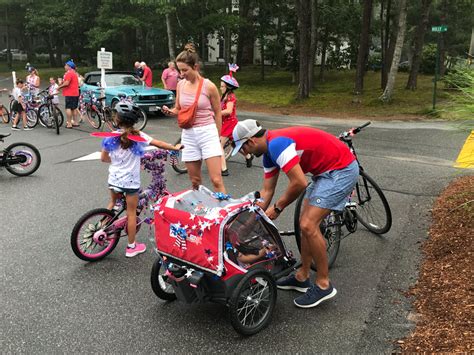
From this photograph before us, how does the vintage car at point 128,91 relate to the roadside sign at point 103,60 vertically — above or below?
below

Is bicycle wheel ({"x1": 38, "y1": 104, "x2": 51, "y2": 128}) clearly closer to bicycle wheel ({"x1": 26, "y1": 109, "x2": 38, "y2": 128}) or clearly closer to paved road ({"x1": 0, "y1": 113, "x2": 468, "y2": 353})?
bicycle wheel ({"x1": 26, "y1": 109, "x2": 38, "y2": 128})

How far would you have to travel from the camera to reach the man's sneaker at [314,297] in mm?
3607

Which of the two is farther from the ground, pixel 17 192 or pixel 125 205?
pixel 125 205

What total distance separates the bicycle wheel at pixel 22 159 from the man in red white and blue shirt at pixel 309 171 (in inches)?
226

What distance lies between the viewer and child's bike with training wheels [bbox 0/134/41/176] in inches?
301

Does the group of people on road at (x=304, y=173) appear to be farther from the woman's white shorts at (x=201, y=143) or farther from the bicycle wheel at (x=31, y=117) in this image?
the bicycle wheel at (x=31, y=117)

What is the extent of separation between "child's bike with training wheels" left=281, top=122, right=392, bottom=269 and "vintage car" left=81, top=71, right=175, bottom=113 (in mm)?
9921

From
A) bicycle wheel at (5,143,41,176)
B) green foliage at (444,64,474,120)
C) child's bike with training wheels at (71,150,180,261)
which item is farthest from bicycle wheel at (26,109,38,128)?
green foliage at (444,64,474,120)

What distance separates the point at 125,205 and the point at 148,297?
1.12 metres

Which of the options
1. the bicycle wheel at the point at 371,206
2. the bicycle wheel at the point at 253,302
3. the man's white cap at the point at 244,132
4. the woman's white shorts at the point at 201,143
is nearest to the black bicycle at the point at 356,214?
the bicycle wheel at the point at 371,206

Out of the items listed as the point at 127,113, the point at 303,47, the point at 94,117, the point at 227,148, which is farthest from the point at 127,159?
the point at 303,47

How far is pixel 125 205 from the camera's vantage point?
457 cm

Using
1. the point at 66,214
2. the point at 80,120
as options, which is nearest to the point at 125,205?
the point at 66,214

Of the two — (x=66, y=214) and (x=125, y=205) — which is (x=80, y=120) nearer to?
(x=66, y=214)
